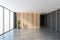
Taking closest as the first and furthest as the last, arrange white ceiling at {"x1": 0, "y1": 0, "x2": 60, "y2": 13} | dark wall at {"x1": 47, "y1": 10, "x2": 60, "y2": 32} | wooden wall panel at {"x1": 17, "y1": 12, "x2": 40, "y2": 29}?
white ceiling at {"x1": 0, "y1": 0, "x2": 60, "y2": 13}, dark wall at {"x1": 47, "y1": 10, "x2": 60, "y2": 32}, wooden wall panel at {"x1": 17, "y1": 12, "x2": 40, "y2": 29}

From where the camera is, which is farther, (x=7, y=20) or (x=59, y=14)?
(x=7, y=20)

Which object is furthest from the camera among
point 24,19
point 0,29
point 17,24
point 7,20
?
point 24,19

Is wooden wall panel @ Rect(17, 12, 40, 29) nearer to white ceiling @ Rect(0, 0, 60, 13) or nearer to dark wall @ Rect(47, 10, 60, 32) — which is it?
dark wall @ Rect(47, 10, 60, 32)

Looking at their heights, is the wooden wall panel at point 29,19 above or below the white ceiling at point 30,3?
below

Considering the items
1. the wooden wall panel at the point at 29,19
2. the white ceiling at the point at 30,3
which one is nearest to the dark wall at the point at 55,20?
the white ceiling at the point at 30,3

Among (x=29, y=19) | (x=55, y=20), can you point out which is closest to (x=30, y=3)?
(x=55, y=20)

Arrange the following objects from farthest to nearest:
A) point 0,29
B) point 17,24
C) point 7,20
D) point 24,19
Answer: point 24,19 < point 17,24 < point 7,20 < point 0,29

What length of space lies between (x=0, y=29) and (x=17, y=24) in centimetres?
521

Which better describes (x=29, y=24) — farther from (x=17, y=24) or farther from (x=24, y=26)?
(x=17, y=24)

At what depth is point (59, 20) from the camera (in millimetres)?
12391

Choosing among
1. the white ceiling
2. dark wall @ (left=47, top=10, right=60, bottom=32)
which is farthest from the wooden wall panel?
the white ceiling

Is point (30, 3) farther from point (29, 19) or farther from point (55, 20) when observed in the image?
point (29, 19)

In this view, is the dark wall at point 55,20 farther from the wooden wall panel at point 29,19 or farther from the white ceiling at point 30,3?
the wooden wall panel at point 29,19

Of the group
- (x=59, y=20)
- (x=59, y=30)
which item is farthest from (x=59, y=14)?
(x=59, y=30)
